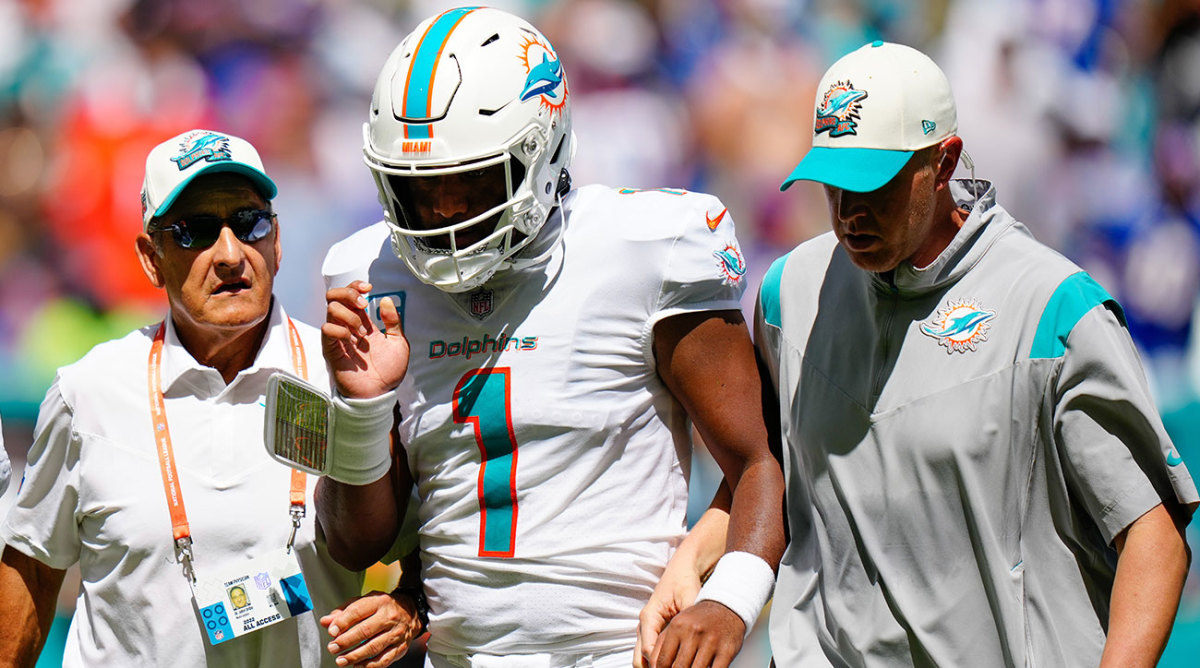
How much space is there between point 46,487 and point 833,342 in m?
1.77

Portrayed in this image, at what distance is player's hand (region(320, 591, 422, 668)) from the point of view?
99.3 inches

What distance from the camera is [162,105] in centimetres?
514

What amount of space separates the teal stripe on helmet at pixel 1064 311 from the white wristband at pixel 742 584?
0.61 m

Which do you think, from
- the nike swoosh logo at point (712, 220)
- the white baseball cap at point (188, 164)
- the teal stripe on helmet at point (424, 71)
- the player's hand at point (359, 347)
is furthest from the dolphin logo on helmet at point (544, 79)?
the white baseball cap at point (188, 164)

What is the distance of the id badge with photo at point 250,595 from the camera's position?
277 centimetres

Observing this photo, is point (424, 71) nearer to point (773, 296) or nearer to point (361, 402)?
point (361, 402)

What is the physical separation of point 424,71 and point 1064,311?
48.6 inches

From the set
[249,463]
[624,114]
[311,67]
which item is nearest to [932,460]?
[249,463]

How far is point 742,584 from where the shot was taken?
234 cm

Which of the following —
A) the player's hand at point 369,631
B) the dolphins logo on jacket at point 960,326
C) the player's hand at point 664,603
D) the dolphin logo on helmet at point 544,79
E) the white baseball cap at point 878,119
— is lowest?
the player's hand at point 369,631

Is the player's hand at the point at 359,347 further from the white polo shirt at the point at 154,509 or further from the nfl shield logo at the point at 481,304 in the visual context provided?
the white polo shirt at the point at 154,509

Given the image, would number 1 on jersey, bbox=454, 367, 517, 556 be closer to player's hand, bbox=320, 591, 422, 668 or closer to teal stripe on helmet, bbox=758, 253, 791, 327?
player's hand, bbox=320, 591, 422, 668

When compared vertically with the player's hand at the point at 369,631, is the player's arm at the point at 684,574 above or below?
above

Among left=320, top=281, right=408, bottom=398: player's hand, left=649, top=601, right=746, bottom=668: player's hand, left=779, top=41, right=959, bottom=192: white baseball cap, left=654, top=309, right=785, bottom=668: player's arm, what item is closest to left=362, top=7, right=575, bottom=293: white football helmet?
left=320, top=281, right=408, bottom=398: player's hand
